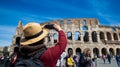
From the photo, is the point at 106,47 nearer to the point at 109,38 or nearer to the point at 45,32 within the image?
the point at 109,38

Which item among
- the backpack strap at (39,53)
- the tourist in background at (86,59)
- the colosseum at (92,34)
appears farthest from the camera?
the colosseum at (92,34)

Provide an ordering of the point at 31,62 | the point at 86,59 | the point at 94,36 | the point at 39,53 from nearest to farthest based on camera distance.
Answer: the point at 31,62 < the point at 39,53 < the point at 86,59 < the point at 94,36

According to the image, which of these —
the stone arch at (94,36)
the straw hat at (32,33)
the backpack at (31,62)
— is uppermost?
the stone arch at (94,36)

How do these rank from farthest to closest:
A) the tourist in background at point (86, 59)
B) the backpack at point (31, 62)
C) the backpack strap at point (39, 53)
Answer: the tourist in background at point (86, 59) < the backpack strap at point (39, 53) < the backpack at point (31, 62)

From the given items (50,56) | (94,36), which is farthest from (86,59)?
(94,36)

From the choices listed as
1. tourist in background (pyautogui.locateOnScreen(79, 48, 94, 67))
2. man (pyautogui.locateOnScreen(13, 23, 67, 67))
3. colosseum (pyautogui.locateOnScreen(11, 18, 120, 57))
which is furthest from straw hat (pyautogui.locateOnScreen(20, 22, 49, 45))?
colosseum (pyautogui.locateOnScreen(11, 18, 120, 57))

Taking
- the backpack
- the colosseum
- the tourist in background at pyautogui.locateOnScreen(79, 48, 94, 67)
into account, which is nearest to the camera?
the backpack

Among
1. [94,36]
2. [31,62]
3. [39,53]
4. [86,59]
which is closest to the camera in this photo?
[31,62]

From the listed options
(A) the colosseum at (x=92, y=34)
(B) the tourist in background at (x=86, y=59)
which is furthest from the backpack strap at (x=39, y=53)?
(A) the colosseum at (x=92, y=34)

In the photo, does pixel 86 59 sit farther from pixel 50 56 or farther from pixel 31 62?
pixel 31 62

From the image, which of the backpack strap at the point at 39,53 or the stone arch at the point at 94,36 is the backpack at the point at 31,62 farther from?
the stone arch at the point at 94,36

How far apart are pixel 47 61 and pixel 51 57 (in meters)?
0.06

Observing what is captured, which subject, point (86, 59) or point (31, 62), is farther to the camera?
point (86, 59)

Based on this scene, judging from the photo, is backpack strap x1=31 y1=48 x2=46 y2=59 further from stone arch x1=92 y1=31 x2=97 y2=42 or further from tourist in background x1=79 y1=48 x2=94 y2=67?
stone arch x1=92 y1=31 x2=97 y2=42
